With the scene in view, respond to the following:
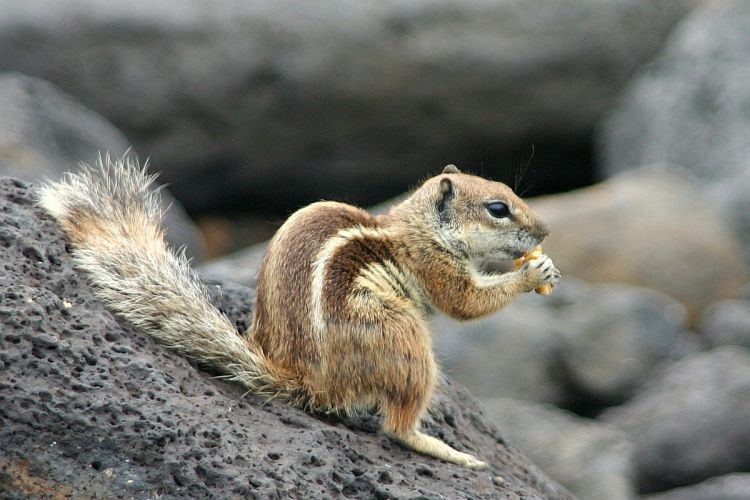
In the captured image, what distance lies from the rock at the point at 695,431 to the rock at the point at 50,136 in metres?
3.52

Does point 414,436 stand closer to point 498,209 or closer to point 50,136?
point 498,209

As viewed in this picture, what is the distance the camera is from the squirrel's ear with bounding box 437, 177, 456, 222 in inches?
217

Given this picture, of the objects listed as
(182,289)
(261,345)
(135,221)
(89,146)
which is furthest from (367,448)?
(89,146)

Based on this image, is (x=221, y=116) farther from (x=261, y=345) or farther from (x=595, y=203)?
(x=261, y=345)

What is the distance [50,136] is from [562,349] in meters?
4.28

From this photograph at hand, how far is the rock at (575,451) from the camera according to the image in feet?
27.3

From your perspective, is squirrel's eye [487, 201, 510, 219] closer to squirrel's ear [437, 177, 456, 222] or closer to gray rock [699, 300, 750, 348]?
squirrel's ear [437, 177, 456, 222]

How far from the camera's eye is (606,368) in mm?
10312

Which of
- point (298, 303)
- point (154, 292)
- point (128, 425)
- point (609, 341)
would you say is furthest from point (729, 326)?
point (128, 425)

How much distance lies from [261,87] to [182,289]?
8.77m

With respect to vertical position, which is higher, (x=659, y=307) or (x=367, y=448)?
(x=659, y=307)

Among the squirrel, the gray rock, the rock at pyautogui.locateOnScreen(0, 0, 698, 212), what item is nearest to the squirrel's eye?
the squirrel

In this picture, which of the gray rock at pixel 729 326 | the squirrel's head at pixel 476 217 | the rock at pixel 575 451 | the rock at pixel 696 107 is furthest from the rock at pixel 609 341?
the squirrel's head at pixel 476 217

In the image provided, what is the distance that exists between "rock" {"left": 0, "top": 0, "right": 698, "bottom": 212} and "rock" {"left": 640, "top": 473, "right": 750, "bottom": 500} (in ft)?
21.2
